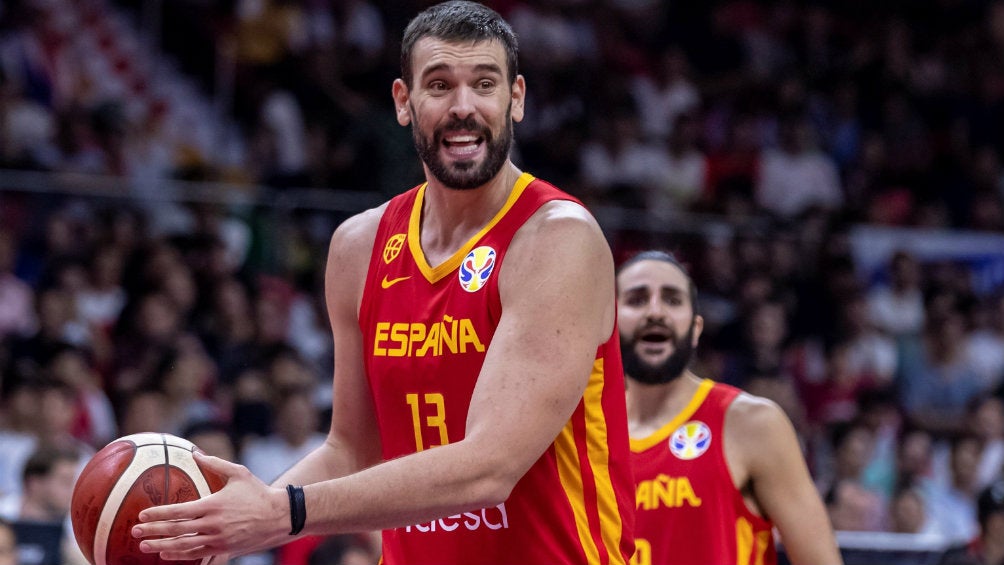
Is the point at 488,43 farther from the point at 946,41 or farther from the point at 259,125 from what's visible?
the point at 946,41

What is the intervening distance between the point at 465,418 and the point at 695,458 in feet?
6.36

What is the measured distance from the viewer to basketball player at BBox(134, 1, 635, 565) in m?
3.37

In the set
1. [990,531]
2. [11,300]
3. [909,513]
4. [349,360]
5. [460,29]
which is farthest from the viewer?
[909,513]

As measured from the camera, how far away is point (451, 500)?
3293mm

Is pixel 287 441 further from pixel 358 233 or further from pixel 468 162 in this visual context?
pixel 468 162

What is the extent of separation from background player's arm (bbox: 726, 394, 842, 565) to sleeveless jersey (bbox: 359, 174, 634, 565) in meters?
1.47

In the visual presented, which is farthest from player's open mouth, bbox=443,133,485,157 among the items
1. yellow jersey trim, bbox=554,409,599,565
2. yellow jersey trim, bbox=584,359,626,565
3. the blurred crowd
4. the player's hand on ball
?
the blurred crowd

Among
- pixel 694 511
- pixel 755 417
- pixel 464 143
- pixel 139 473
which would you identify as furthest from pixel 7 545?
pixel 464 143

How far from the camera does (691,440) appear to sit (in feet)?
18.0

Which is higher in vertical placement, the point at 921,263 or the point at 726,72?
the point at 726,72

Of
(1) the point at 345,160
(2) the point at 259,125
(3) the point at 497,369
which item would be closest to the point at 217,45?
(2) the point at 259,125

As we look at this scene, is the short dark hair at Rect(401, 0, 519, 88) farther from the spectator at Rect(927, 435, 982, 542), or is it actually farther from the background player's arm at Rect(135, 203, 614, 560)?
the spectator at Rect(927, 435, 982, 542)

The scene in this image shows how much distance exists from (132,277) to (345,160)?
2.41 meters

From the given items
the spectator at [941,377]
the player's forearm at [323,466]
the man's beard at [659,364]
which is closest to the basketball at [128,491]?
the player's forearm at [323,466]
